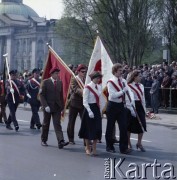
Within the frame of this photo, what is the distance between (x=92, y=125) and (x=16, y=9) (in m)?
114

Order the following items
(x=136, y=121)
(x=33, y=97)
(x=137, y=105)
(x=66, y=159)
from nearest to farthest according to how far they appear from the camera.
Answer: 1. (x=66, y=159)
2. (x=136, y=121)
3. (x=137, y=105)
4. (x=33, y=97)

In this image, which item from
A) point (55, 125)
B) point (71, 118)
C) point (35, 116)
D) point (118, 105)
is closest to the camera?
point (118, 105)

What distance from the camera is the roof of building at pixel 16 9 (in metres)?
121

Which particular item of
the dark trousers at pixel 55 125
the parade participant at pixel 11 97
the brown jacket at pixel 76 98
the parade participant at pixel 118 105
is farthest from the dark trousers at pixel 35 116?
the parade participant at pixel 118 105

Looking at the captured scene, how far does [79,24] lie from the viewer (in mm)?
39406

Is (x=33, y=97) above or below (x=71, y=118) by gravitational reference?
above

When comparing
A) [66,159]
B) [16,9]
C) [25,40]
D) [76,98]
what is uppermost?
[16,9]

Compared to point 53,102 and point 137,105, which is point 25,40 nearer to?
point 53,102

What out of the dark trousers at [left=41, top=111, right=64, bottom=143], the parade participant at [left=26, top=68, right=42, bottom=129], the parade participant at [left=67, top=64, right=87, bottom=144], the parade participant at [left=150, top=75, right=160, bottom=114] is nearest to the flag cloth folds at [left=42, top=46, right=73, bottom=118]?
the parade participant at [left=67, top=64, right=87, bottom=144]

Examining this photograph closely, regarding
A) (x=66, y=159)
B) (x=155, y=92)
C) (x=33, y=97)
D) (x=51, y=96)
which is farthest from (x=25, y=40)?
(x=66, y=159)

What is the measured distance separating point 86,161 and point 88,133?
2.84 ft

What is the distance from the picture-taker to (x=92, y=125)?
34.7 ft

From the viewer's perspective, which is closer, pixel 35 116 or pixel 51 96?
pixel 51 96

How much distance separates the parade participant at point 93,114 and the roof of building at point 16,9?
110057 millimetres
